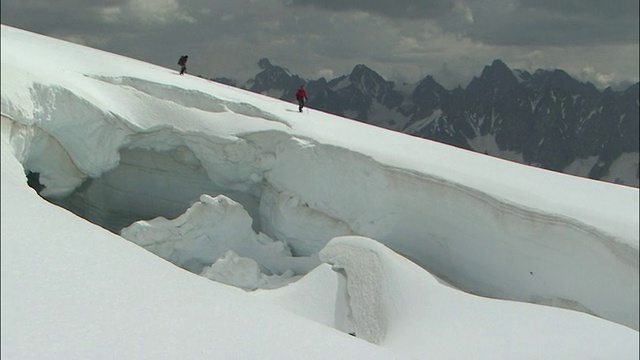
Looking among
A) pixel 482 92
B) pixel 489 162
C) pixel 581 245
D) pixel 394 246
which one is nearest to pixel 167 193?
pixel 394 246

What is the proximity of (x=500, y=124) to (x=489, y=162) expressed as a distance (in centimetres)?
13352

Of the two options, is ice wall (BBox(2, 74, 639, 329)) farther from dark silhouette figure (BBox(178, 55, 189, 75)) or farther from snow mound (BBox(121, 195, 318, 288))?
dark silhouette figure (BBox(178, 55, 189, 75))

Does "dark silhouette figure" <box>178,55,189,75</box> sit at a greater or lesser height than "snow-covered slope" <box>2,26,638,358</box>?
greater

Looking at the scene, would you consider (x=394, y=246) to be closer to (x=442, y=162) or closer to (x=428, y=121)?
(x=442, y=162)

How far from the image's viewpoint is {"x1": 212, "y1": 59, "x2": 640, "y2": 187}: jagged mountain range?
111 meters

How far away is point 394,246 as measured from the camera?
7777 millimetres

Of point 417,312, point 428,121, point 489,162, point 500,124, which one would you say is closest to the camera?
point 417,312

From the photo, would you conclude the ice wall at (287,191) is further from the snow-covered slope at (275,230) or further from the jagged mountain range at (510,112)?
the jagged mountain range at (510,112)

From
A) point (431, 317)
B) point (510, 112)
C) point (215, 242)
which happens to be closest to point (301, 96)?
point (215, 242)

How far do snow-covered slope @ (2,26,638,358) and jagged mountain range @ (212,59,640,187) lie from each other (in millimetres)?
93829

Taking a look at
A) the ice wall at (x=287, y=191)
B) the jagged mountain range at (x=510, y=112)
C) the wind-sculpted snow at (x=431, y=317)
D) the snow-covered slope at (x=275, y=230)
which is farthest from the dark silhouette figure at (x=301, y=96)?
the jagged mountain range at (x=510, y=112)

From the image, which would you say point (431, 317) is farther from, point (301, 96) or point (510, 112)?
point (510, 112)

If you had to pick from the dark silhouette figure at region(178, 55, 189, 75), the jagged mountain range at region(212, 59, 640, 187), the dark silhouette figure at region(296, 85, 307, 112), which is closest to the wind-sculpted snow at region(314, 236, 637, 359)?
the dark silhouette figure at region(296, 85, 307, 112)

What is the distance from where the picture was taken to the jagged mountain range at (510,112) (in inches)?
4365
